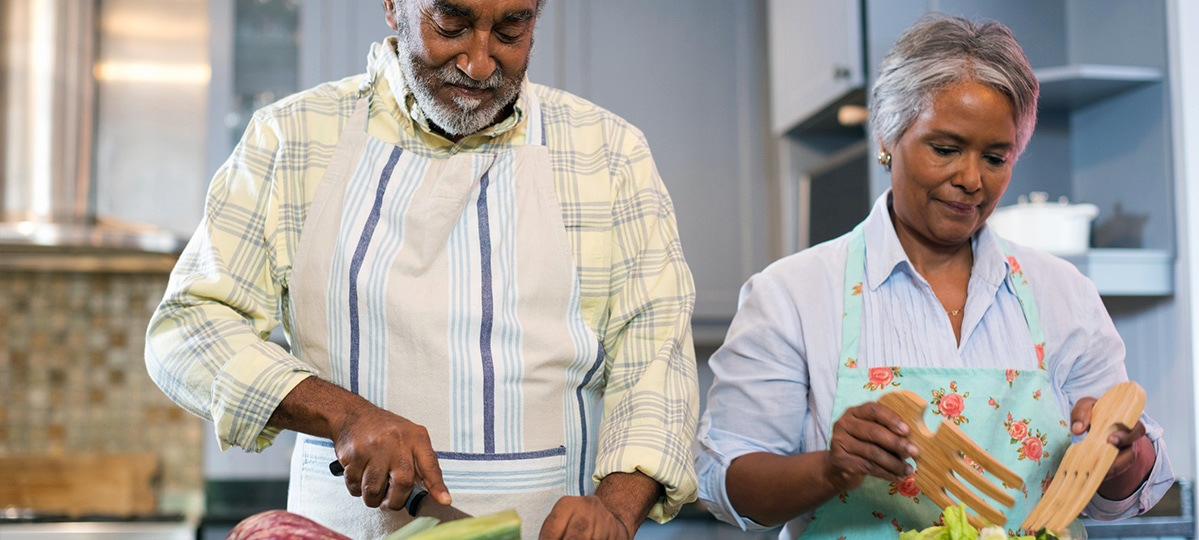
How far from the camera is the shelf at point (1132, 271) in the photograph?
2.08 m

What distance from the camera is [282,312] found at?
119cm

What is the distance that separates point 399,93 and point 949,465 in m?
0.71

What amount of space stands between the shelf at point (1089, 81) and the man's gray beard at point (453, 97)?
144cm

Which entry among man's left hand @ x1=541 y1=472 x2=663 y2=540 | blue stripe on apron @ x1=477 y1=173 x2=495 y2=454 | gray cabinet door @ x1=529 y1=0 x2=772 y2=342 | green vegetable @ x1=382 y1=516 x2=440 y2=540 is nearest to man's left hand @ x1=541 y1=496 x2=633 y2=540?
man's left hand @ x1=541 y1=472 x2=663 y2=540

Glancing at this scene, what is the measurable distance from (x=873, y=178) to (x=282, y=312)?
5.34ft

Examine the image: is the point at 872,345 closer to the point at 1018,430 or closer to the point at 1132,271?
the point at 1018,430

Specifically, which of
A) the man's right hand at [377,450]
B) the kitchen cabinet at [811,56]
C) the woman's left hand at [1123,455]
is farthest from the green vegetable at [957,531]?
the kitchen cabinet at [811,56]

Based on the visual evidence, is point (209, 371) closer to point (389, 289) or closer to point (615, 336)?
point (389, 289)

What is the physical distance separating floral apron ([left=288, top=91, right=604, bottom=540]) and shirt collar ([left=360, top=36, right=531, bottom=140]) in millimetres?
46

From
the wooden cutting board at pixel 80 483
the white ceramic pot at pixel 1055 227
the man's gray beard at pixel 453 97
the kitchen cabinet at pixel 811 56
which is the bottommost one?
the wooden cutting board at pixel 80 483

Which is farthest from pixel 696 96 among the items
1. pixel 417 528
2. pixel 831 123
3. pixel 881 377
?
pixel 417 528

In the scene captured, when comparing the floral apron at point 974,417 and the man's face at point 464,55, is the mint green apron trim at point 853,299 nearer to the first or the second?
the floral apron at point 974,417

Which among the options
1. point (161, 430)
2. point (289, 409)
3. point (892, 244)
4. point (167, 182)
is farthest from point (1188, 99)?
point (161, 430)

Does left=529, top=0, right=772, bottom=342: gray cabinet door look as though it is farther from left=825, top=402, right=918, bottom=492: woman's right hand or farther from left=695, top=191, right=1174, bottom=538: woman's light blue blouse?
left=825, top=402, right=918, bottom=492: woman's right hand
